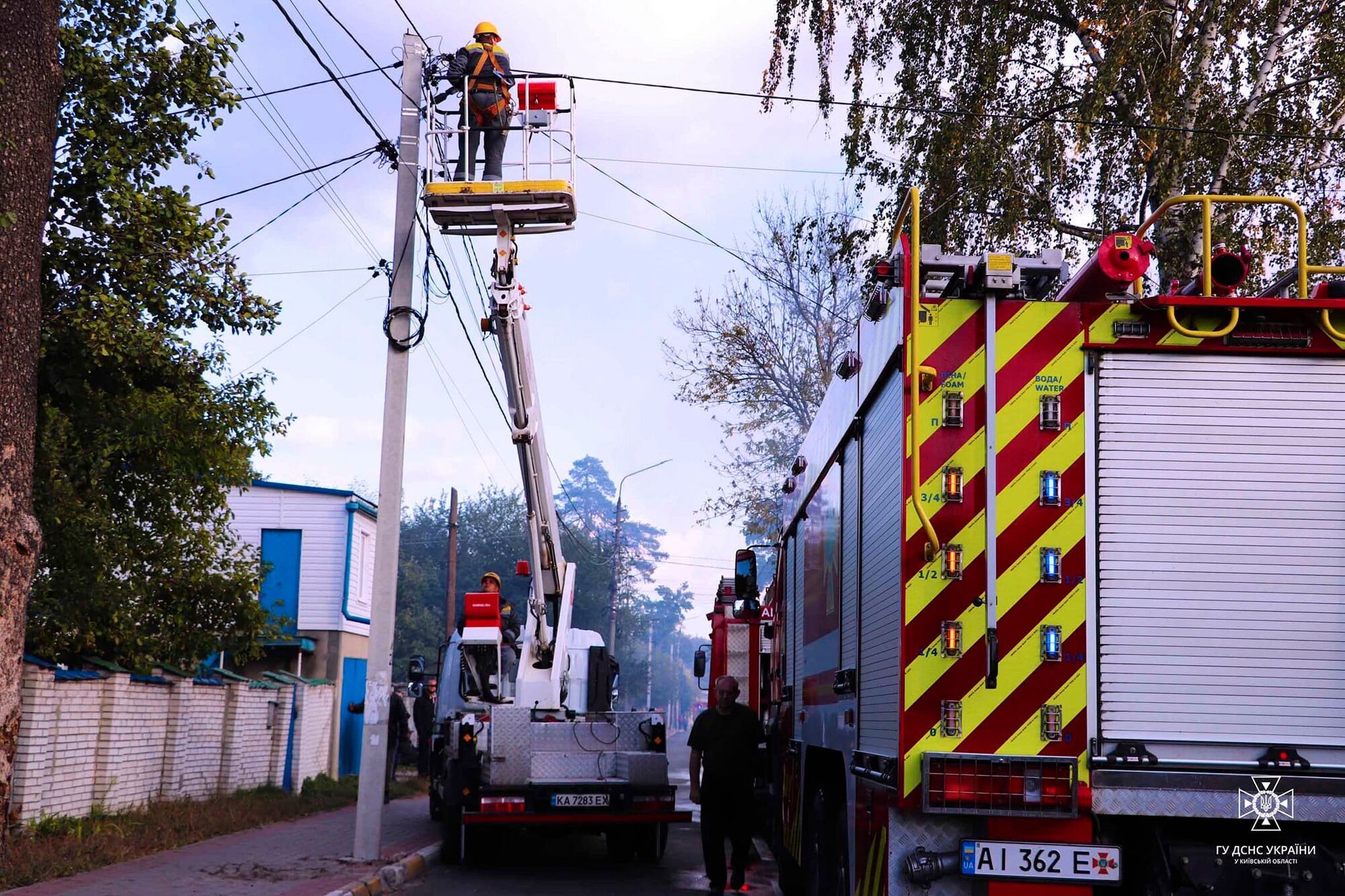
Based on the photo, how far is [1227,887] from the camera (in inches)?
211

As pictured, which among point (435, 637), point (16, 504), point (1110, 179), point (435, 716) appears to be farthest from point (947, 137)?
point (435, 637)

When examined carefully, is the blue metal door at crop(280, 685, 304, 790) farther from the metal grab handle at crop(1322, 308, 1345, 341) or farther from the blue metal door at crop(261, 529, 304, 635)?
the metal grab handle at crop(1322, 308, 1345, 341)

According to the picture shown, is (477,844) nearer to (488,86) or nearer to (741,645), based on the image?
(741,645)

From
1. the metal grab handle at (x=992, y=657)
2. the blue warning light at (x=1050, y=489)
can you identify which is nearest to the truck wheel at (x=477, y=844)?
the metal grab handle at (x=992, y=657)

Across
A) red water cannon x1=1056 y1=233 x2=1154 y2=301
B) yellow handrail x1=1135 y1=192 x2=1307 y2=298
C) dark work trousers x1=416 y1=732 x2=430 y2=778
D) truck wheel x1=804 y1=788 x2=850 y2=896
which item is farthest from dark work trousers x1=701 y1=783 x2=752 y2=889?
dark work trousers x1=416 y1=732 x2=430 y2=778

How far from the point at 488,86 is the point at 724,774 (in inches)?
266

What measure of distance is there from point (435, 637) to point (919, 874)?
173ft

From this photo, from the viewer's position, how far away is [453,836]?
13.0 metres

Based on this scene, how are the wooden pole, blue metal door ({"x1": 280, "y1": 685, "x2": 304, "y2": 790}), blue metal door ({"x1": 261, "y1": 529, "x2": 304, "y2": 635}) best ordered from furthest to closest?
the wooden pole
blue metal door ({"x1": 261, "y1": 529, "x2": 304, "y2": 635})
blue metal door ({"x1": 280, "y1": 685, "x2": 304, "y2": 790})

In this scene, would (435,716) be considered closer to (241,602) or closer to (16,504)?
(241,602)

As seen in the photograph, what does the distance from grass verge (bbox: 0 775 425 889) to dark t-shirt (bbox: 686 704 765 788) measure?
5.08 meters

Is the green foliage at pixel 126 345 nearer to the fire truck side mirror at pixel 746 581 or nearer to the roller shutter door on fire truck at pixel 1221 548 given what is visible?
the fire truck side mirror at pixel 746 581

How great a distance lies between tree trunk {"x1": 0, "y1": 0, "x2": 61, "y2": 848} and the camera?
30.5 feet

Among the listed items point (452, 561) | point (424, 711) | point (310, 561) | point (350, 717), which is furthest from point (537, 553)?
point (452, 561)
